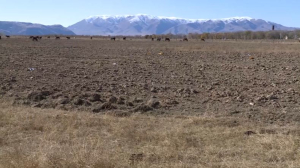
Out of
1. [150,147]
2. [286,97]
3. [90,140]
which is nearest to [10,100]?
[90,140]

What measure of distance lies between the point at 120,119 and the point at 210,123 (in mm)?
2099

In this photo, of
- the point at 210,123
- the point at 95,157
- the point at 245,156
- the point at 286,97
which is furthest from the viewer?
the point at 286,97

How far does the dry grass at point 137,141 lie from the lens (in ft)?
18.9

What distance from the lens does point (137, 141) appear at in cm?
722

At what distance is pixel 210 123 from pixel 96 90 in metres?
5.62

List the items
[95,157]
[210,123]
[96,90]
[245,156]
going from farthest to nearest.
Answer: [96,90], [210,123], [245,156], [95,157]

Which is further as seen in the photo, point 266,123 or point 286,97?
point 286,97

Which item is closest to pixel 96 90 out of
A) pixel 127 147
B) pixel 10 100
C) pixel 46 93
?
pixel 46 93

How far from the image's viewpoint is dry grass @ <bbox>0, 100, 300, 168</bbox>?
18.9ft

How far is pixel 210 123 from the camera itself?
27.9 ft

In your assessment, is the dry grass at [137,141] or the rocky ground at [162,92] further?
the rocky ground at [162,92]

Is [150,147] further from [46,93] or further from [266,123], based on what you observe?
[46,93]

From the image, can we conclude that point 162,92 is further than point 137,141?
Yes

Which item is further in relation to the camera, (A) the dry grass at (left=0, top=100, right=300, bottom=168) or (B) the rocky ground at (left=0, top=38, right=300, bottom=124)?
(B) the rocky ground at (left=0, top=38, right=300, bottom=124)
